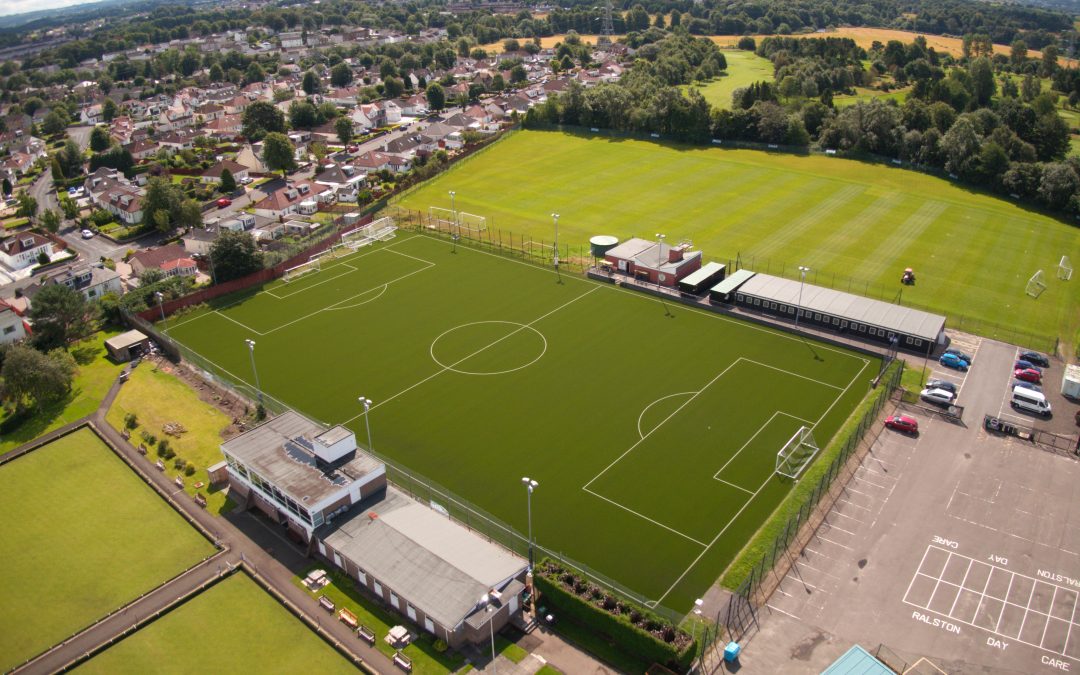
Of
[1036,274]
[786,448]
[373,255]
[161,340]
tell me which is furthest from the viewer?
→ [373,255]

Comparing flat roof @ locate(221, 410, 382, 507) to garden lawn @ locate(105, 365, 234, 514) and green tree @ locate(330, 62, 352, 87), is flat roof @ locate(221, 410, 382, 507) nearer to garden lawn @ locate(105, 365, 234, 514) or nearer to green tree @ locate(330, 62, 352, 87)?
garden lawn @ locate(105, 365, 234, 514)

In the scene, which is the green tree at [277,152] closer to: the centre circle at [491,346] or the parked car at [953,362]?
the centre circle at [491,346]

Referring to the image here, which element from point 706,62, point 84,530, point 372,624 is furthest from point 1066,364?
point 706,62

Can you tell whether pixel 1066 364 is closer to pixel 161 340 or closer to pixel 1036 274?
pixel 1036 274

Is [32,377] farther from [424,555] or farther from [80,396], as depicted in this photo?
[424,555]

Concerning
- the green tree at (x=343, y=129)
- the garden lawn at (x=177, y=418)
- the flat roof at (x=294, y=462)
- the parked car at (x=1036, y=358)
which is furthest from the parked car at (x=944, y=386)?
the green tree at (x=343, y=129)

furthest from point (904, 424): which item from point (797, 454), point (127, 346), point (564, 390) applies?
point (127, 346)
